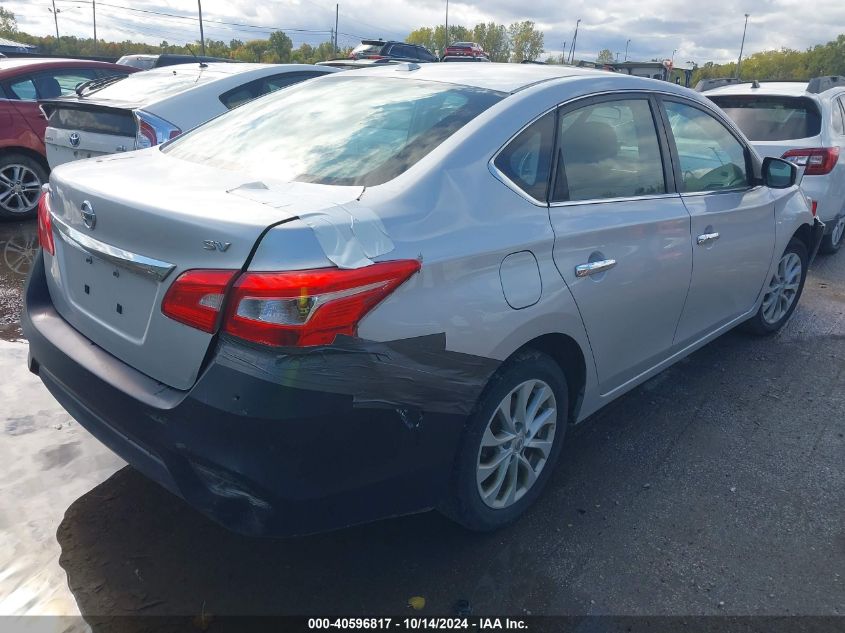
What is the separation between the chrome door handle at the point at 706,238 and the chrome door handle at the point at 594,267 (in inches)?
32.8

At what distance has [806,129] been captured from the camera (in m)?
6.45

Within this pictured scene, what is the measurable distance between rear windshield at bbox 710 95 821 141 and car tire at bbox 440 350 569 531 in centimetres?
507

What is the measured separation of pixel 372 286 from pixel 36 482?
1929 mm

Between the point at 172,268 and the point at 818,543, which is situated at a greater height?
the point at 172,268

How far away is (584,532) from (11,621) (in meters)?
2.07

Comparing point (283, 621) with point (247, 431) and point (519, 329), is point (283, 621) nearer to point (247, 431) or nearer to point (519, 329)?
point (247, 431)

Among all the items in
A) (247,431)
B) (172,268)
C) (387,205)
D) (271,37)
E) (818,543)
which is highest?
(271,37)

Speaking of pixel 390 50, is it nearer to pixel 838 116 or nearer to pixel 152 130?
pixel 838 116

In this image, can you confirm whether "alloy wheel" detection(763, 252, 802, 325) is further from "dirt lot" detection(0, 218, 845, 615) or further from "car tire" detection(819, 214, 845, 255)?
"car tire" detection(819, 214, 845, 255)

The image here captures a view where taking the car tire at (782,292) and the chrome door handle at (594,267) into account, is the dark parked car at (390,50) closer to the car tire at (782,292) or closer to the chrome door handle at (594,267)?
the car tire at (782,292)

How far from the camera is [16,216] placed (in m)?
7.20

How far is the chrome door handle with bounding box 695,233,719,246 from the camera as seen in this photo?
3.40m

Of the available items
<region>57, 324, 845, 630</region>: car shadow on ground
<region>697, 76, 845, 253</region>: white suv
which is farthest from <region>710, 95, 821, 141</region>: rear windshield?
<region>57, 324, 845, 630</region>: car shadow on ground

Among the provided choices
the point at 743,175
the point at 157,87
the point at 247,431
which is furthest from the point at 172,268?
the point at 157,87
